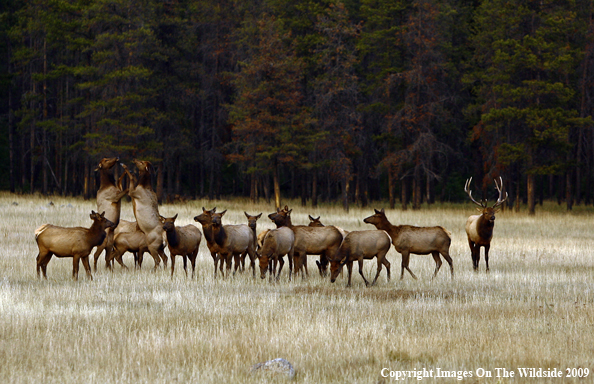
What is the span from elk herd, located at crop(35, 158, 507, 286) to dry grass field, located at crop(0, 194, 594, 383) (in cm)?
46

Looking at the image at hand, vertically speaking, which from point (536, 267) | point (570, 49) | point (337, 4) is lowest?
point (536, 267)

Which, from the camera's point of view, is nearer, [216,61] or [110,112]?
[110,112]

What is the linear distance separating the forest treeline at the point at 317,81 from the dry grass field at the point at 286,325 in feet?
83.0

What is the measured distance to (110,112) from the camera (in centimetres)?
4153

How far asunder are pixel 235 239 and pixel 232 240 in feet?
0.28

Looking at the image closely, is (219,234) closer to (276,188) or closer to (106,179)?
(106,179)

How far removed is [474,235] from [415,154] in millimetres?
28126

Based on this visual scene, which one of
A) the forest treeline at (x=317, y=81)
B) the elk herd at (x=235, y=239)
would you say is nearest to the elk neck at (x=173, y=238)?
the elk herd at (x=235, y=239)

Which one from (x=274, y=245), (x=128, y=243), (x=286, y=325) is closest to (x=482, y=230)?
(x=274, y=245)

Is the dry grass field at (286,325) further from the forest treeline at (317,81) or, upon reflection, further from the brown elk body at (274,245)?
the forest treeline at (317,81)

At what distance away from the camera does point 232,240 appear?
14109 mm

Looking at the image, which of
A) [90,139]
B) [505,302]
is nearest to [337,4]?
[90,139]

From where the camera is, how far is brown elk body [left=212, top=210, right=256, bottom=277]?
1373cm

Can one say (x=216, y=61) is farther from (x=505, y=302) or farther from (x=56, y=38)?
(x=505, y=302)
